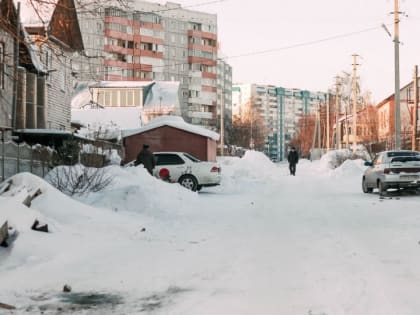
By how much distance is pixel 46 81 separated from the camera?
28.0 meters

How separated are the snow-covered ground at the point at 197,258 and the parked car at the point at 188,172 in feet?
23.4

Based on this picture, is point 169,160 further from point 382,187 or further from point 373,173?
point 382,187

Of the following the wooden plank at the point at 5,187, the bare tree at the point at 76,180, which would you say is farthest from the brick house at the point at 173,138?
the wooden plank at the point at 5,187

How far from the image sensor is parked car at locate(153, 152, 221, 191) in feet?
71.3

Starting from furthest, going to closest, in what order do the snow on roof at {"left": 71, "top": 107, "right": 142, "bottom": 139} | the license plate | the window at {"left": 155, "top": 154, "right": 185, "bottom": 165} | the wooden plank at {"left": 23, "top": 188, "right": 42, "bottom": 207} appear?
the snow on roof at {"left": 71, "top": 107, "right": 142, "bottom": 139} < the window at {"left": 155, "top": 154, "right": 185, "bottom": 165} < the license plate < the wooden plank at {"left": 23, "top": 188, "right": 42, "bottom": 207}

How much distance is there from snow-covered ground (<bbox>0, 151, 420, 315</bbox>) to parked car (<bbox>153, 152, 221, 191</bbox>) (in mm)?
7139

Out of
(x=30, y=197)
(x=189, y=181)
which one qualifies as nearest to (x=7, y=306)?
(x=30, y=197)

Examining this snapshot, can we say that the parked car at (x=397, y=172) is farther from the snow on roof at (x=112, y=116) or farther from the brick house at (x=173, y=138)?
the snow on roof at (x=112, y=116)

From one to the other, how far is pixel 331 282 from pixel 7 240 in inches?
177

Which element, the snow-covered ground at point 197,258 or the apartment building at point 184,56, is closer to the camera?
the snow-covered ground at point 197,258

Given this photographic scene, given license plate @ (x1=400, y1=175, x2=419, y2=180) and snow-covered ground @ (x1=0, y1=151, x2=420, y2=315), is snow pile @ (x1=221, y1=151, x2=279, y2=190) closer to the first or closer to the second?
license plate @ (x1=400, y1=175, x2=419, y2=180)

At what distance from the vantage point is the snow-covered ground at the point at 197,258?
5500 millimetres

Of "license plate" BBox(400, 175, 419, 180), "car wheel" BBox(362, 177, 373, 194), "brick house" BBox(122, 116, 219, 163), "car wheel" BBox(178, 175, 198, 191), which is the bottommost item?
"car wheel" BBox(362, 177, 373, 194)

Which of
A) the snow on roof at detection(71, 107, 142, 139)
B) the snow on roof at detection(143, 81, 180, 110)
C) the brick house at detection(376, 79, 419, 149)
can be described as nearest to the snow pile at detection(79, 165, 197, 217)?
the snow on roof at detection(71, 107, 142, 139)
